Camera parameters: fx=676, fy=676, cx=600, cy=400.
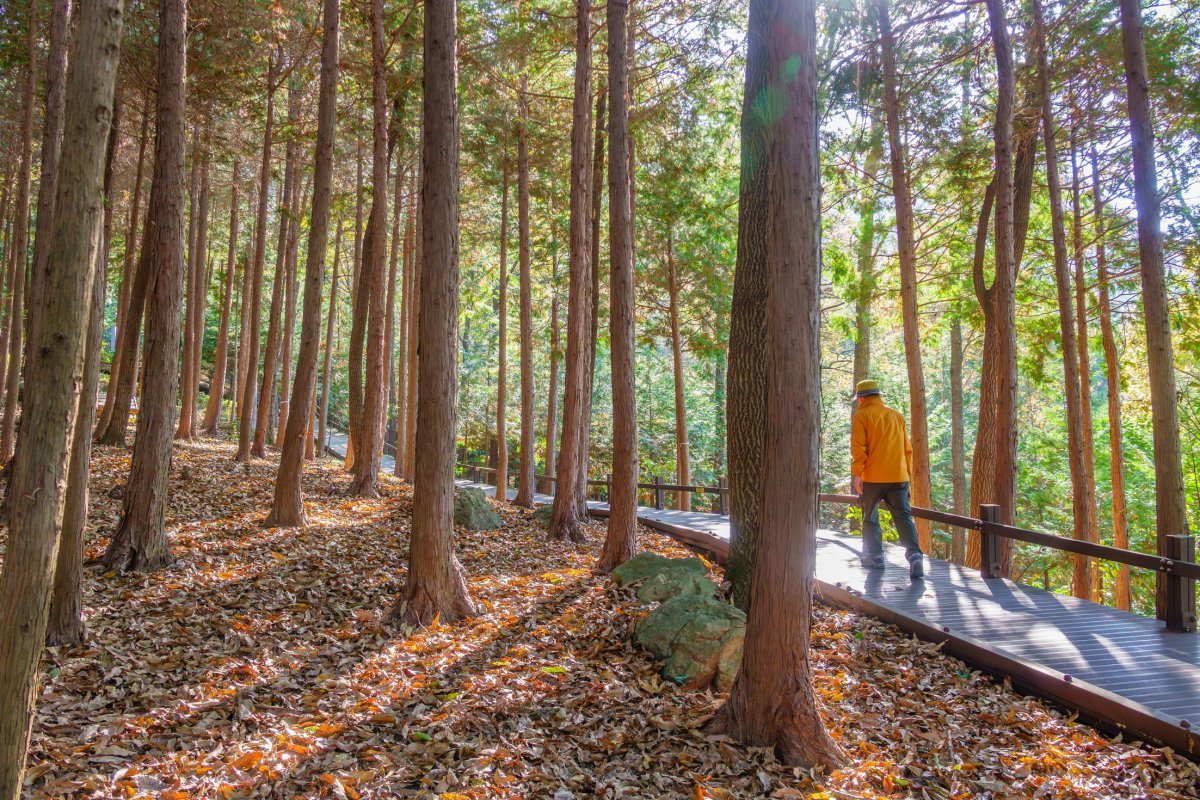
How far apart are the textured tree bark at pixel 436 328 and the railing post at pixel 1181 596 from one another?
654 cm

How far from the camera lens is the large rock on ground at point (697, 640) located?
541 cm

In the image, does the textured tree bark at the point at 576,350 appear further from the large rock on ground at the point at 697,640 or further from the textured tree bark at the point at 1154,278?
the textured tree bark at the point at 1154,278

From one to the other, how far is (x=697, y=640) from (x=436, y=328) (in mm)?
3633

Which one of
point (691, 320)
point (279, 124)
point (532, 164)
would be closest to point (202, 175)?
point (279, 124)

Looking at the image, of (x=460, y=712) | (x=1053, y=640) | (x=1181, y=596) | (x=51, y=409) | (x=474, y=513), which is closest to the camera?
(x=51, y=409)

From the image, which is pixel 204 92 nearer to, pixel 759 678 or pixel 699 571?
pixel 699 571

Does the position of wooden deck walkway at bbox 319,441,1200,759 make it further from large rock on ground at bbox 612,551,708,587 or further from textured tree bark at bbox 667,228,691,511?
textured tree bark at bbox 667,228,691,511

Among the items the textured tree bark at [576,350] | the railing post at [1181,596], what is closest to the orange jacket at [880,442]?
the railing post at [1181,596]

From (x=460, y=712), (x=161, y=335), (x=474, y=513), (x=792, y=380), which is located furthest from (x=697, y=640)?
(x=474, y=513)

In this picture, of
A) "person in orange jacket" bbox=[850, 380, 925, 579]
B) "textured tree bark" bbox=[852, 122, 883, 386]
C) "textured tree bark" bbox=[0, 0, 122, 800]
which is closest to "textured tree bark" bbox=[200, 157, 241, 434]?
"textured tree bark" bbox=[852, 122, 883, 386]

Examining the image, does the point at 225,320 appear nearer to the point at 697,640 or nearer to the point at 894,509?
the point at 697,640

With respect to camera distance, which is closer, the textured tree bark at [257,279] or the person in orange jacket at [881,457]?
the person in orange jacket at [881,457]

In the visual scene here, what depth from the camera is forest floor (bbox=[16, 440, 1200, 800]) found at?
3793 millimetres

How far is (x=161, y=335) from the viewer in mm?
7148
